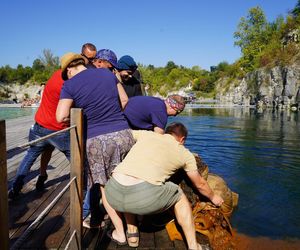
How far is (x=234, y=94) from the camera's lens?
63750 mm

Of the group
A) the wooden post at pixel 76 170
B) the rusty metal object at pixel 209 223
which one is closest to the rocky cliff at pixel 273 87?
the rusty metal object at pixel 209 223

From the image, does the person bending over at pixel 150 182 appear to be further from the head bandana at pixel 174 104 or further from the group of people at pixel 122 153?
the head bandana at pixel 174 104

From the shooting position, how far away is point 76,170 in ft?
9.58

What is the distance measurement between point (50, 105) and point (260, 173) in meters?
6.17

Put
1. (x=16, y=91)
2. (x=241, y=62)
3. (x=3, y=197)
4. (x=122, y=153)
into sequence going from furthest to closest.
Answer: (x=16, y=91), (x=241, y=62), (x=122, y=153), (x=3, y=197)

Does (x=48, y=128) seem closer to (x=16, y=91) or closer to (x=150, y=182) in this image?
(x=150, y=182)

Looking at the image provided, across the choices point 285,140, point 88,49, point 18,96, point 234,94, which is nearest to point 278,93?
point 234,94

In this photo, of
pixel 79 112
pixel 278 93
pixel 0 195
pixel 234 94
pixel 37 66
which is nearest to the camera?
pixel 0 195

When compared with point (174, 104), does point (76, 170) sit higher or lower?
lower

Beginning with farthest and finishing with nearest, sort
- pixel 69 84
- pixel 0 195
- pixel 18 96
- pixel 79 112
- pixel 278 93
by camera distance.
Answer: pixel 18 96
pixel 278 93
pixel 69 84
pixel 79 112
pixel 0 195

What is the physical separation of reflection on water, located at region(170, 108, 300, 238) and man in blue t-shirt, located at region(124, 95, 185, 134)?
248 cm

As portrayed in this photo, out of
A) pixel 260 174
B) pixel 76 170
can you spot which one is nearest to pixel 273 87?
pixel 260 174

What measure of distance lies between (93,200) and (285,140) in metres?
12.0

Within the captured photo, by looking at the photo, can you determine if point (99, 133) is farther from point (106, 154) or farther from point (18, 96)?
point (18, 96)
